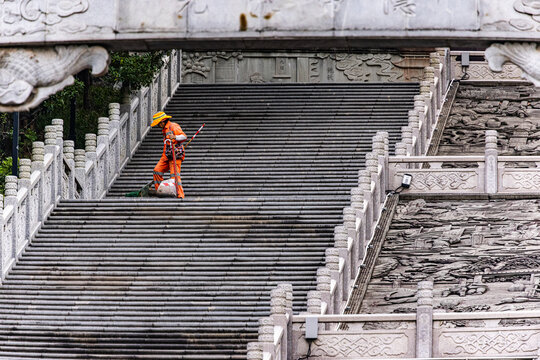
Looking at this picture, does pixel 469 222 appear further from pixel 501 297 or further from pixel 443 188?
pixel 501 297

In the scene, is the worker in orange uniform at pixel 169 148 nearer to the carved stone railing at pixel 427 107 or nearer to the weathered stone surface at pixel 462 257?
the weathered stone surface at pixel 462 257

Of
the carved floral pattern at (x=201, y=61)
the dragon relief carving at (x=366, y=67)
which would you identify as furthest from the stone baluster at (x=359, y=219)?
the carved floral pattern at (x=201, y=61)

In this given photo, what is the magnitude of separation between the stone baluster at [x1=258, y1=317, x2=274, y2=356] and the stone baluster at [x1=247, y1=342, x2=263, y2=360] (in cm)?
5

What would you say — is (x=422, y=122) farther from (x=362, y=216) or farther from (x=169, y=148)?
(x=362, y=216)

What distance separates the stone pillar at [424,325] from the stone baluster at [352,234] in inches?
106

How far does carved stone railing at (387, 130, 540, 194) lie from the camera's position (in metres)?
24.7

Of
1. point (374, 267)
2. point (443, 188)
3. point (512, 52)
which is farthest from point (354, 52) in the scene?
point (512, 52)

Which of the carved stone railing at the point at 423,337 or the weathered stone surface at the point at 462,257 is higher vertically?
the weathered stone surface at the point at 462,257

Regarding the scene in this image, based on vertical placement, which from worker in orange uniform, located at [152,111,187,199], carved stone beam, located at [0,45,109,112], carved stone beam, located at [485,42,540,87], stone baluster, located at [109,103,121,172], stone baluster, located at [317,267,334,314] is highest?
stone baluster, located at [109,103,121,172]

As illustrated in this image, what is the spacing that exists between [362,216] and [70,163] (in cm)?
437

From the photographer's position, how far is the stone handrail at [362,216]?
1927 cm

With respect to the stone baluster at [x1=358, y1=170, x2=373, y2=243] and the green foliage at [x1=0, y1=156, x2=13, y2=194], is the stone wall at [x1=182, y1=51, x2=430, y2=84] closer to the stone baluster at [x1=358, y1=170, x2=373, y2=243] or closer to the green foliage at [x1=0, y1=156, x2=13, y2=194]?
the green foliage at [x1=0, y1=156, x2=13, y2=194]

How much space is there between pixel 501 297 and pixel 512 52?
41.9 ft

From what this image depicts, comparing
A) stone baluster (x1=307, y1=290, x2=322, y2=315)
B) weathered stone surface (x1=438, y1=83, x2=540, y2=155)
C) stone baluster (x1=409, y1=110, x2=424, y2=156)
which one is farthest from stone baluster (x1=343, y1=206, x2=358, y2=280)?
weathered stone surface (x1=438, y1=83, x2=540, y2=155)
